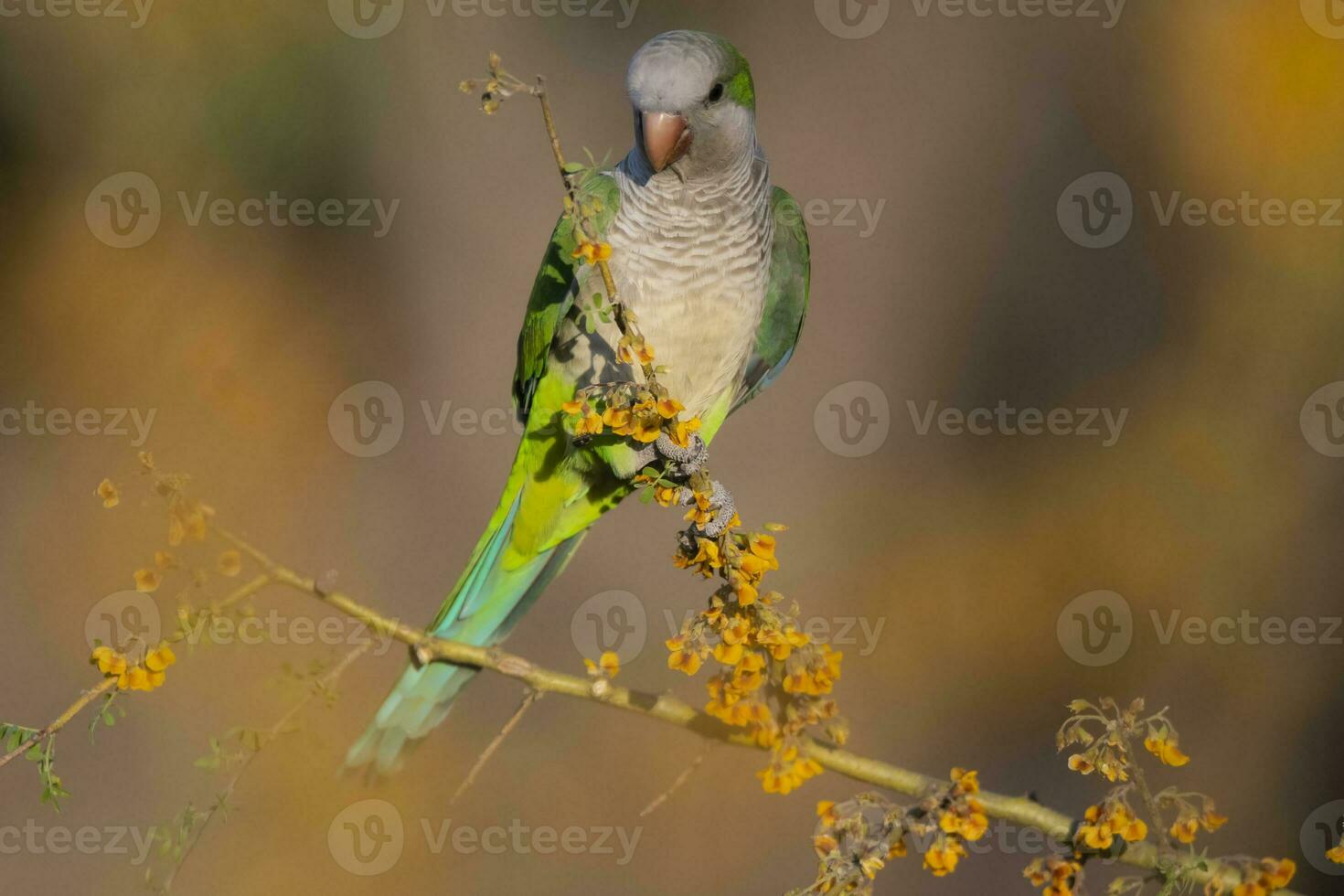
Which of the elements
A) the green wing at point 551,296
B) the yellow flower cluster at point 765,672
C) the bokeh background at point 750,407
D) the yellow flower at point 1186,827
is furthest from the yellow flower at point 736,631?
the bokeh background at point 750,407

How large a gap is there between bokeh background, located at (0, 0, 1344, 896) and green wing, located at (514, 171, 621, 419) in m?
1.59

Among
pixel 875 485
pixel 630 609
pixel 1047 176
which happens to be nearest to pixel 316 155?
pixel 630 609

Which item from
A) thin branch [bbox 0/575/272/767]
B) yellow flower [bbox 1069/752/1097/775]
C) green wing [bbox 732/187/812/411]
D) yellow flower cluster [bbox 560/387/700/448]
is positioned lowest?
thin branch [bbox 0/575/272/767]

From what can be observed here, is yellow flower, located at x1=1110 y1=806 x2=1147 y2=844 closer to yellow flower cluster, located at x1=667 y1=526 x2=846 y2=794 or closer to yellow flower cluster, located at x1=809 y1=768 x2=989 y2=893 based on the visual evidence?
yellow flower cluster, located at x1=809 y1=768 x2=989 y2=893

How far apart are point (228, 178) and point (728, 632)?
321 cm

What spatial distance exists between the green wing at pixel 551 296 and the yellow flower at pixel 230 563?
0.98 m

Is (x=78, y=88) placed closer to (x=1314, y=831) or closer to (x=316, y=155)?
(x=316, y=155)

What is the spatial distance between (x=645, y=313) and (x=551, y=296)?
0.22 meters

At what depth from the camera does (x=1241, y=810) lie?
3.49 metres

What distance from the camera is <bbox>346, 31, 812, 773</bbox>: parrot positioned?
185cm

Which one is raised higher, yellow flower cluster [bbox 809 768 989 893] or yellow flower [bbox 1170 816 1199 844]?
yellow flower [bbox 1170 816 1199 844]

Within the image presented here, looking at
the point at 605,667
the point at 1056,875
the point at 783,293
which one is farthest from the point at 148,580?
the point at 783,293

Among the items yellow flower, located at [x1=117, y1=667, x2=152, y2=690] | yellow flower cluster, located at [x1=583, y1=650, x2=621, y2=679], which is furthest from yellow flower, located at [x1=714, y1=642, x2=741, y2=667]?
yellow flower, located at [x1=117, y1=667, x2=152, y2=690]

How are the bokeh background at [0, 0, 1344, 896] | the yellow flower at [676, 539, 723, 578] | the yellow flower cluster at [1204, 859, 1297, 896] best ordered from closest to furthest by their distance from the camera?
the yellow flower cluster at [1204, 859, 1297, 896] < the yellow flower at [676, 539, 723, 578] < the bokeh background at [0, 0, 1344, 896]
